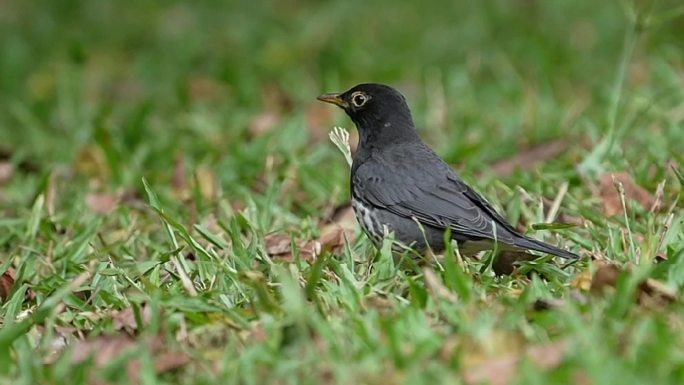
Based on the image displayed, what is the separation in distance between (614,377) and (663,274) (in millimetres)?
1024

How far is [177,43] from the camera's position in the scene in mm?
10094

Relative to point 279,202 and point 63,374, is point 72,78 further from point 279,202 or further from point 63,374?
point 63,374

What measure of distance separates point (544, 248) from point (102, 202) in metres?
2.72

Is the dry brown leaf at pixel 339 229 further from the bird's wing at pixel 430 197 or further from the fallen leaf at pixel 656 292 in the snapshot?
the fallen leaf at pixel 656 292

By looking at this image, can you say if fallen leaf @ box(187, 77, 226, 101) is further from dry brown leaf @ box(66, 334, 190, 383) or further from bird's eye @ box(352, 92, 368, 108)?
dry brown leaf @ box(66, 334, 190, 383)

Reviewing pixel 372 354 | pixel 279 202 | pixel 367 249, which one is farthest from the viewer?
pixel 279 202

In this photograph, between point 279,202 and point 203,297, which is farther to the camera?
point 279,202

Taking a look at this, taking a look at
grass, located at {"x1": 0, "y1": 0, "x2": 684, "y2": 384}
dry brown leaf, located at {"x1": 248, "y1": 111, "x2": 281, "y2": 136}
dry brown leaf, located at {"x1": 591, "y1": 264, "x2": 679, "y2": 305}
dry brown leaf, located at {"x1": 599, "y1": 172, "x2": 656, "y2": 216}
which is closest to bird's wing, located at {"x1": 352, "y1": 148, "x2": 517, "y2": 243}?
grass, located at {"x1": 0, "y1": 0, "x2": 684, "y2": 384}

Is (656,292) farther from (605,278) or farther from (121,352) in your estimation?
(121,352)

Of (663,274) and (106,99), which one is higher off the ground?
(663,274)

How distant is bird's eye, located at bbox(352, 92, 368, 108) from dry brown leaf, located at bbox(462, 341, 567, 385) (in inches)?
98.0

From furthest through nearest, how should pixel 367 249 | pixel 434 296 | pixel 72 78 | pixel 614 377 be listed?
pixel 72 78 → pixel 367 249 → pixel 434 296 → pixel 614 377

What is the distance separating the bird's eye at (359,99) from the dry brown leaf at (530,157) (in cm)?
119

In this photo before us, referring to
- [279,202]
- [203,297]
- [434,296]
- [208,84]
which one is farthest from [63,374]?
[208,84]
